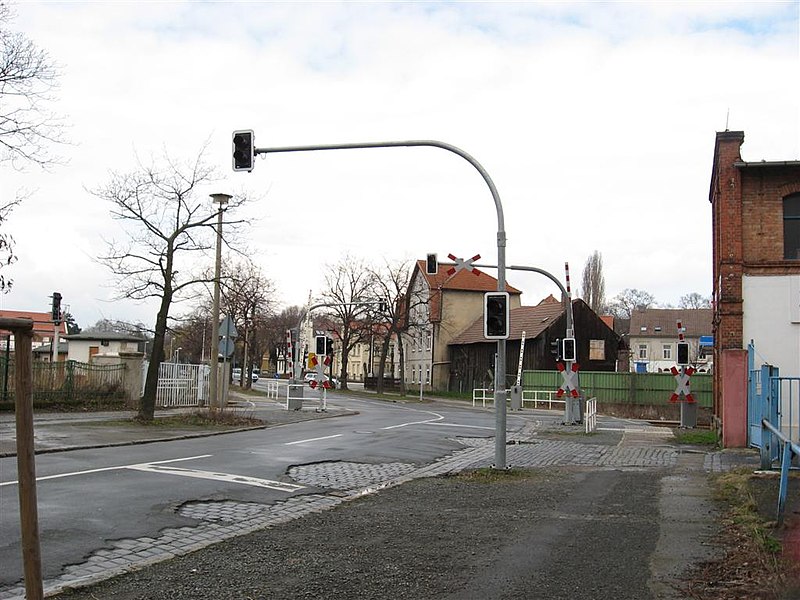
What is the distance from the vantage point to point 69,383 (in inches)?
1067

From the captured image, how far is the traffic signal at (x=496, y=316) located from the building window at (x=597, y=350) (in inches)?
2065

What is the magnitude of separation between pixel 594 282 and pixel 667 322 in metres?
14.2

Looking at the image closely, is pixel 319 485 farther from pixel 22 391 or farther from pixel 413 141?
pixel 22 391

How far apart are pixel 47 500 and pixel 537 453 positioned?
10883mm

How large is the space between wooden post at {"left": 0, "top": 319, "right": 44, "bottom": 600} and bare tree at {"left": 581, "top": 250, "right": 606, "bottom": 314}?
3940 inches

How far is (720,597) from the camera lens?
5.82 m

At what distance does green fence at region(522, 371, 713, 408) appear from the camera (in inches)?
1757

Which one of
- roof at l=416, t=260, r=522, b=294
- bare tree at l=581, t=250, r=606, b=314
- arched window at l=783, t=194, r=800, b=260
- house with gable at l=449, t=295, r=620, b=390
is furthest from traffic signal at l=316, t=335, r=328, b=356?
bare tree at l=581, t=250, r=606, b=314

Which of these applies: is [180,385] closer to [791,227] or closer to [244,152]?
[244,152]

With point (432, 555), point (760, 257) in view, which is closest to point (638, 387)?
point (760, 257)

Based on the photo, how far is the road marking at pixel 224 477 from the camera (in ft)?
39.9

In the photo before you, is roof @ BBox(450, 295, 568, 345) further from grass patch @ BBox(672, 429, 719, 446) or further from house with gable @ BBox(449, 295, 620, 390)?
grass patch @ BBox(672, 429, 719, 446)

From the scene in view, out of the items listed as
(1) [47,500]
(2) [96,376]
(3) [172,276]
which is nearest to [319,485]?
(1) [47,500]

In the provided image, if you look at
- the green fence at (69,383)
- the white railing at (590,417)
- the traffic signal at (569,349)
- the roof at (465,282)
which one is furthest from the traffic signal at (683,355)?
the roof at (465,282)
